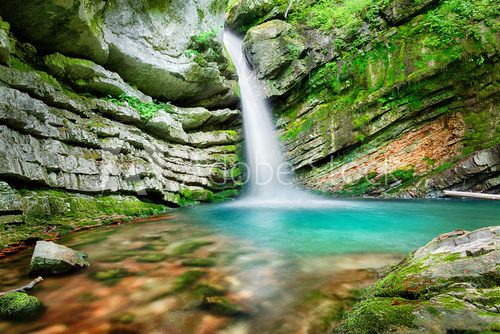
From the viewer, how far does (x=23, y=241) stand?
14.9 feet

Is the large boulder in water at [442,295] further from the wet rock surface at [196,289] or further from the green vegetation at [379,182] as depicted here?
the green vegetation at [379,182]

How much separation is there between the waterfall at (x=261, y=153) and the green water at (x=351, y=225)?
412 centimetres

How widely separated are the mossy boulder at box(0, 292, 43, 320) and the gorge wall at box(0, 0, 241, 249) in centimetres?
245

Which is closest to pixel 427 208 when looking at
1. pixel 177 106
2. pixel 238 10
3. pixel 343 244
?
pixel 343 244

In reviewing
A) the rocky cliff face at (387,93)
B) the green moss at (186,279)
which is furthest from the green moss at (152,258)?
the rocky cliff face at (387,93)

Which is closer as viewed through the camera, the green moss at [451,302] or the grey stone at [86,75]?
the green moss at [451,302]

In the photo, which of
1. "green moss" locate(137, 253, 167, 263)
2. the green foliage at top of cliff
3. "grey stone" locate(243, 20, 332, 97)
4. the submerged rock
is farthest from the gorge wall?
the green foliage at top of cliff

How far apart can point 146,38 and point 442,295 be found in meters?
10.0

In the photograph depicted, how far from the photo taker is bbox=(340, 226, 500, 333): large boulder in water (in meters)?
1.58

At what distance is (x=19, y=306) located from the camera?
240cm

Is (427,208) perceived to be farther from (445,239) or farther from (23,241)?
(23,241)

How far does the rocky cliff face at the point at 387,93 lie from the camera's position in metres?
10.2

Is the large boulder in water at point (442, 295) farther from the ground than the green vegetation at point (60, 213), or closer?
closer

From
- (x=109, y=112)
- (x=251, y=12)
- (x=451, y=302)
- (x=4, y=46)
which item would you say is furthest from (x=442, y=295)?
(x=251, y=12)
